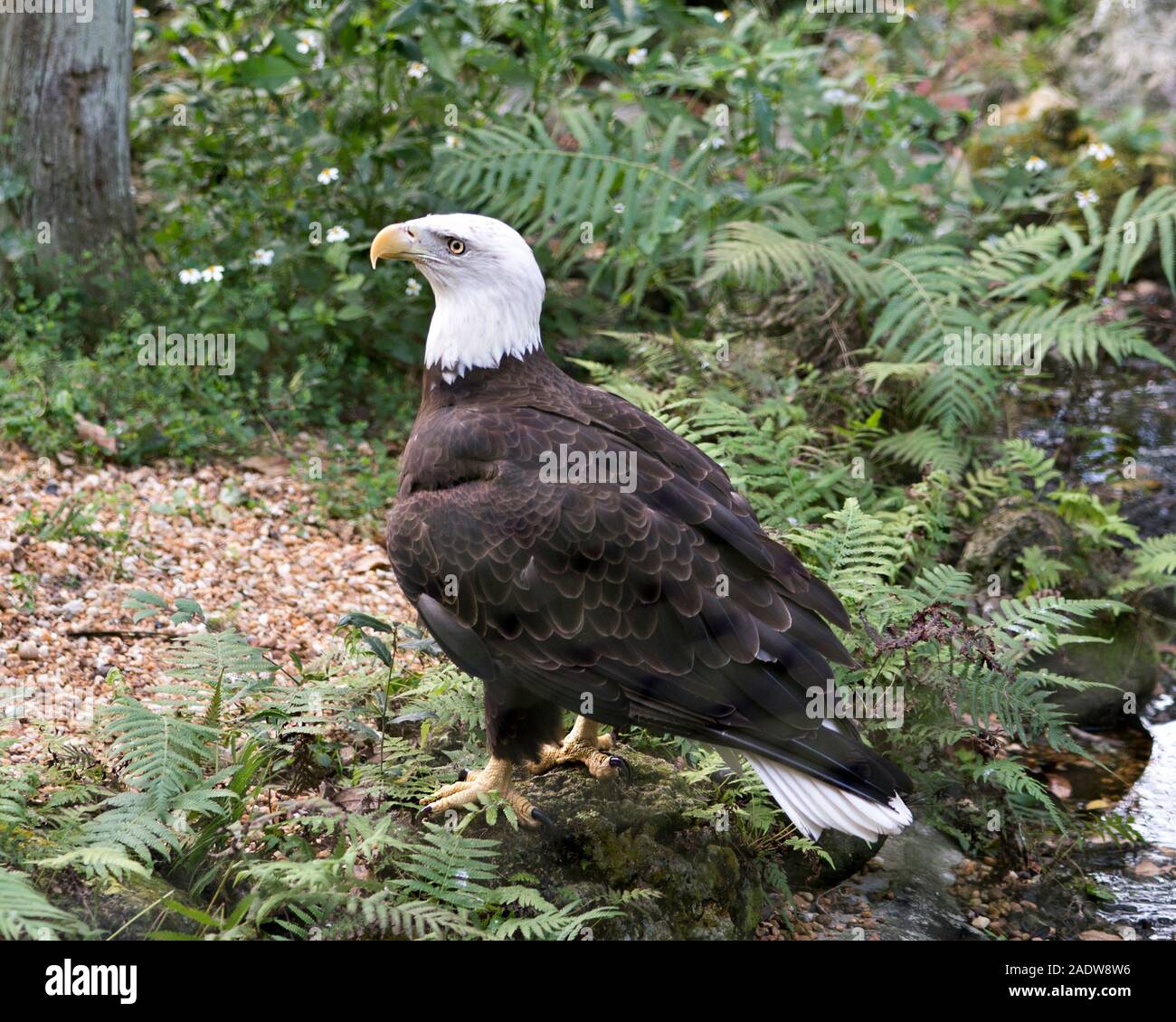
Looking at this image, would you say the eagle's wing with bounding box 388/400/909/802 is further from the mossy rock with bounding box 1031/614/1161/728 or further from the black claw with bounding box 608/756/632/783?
the mossy rock with bounding box 1031/614/1161/728

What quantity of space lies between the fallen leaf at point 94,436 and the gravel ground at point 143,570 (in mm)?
97

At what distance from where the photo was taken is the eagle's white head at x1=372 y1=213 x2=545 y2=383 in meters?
4.58

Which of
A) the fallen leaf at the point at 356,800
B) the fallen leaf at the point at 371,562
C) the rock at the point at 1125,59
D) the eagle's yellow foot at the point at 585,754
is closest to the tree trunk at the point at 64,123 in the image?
the fallen leaf at the point at 371,562

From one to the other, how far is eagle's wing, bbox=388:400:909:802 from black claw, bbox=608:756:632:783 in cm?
52

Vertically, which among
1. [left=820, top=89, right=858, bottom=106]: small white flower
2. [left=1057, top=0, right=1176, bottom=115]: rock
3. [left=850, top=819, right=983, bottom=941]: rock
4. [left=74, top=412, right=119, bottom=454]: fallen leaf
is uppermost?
[left=1057, top=0, right=1176, bottom=115]: rock

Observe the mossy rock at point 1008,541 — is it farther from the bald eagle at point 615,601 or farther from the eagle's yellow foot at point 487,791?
the eagle's yellow foot at point 487,791

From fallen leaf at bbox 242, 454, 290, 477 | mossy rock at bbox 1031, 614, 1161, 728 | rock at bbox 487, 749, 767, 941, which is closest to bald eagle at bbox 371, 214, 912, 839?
rock at bbox 487, 749, 767, 941

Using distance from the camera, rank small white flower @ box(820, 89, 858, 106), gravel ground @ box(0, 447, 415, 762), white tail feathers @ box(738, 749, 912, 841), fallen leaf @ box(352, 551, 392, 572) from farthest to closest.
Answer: small white flower @ box(820, 89, 858, 106), fallen leaf @ box(352, 551, 392, 572), gravel ground @ box(0, 447, 415, 762), white tail feathers @ box(738, 749, 912, 841)

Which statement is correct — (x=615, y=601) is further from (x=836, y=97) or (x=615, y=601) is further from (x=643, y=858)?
(x=836, y=97)

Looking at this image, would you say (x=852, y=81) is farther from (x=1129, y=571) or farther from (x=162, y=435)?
(x=162, y=435)

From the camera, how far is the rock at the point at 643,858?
13.8ft

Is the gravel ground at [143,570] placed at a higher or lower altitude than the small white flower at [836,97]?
lower

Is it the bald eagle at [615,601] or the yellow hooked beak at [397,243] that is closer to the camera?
the bald eagle at [615,601]

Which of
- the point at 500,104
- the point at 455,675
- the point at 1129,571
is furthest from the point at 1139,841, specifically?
the point at 500,104
